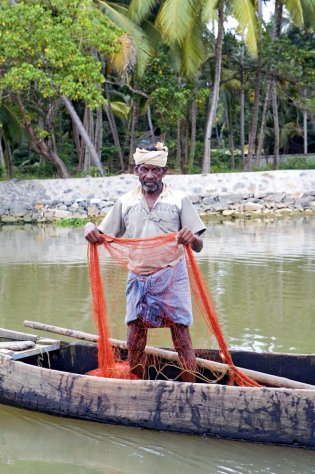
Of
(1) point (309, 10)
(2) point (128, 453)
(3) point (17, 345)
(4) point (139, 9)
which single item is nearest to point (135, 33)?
(4) point (139, 9)

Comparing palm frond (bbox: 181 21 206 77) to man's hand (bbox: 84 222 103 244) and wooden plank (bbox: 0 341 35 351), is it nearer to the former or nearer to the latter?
wooden plank (bbox: 0 341 35 351)

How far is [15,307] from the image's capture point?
8.62 metres

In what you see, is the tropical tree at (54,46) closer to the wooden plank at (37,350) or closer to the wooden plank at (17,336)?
the wooden plank at (17,336)

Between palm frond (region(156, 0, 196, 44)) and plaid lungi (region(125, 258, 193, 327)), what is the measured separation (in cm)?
1566

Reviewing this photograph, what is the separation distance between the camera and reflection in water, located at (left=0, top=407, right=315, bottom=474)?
429cm

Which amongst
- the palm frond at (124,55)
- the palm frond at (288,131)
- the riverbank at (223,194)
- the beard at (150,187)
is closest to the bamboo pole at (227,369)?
the beard at (150,187)

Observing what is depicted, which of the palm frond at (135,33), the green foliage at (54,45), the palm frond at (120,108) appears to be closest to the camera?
the green foliage at (54,45)

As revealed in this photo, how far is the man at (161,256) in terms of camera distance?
4895 millimetres

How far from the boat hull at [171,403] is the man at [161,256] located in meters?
0.44

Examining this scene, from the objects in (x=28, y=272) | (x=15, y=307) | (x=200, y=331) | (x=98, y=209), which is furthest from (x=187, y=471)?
(x=98, y=209)

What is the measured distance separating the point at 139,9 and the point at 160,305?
17719mm

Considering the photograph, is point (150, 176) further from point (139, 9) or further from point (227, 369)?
point (139, 9)

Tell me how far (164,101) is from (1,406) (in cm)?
1794

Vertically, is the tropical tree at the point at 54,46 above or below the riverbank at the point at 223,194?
above
